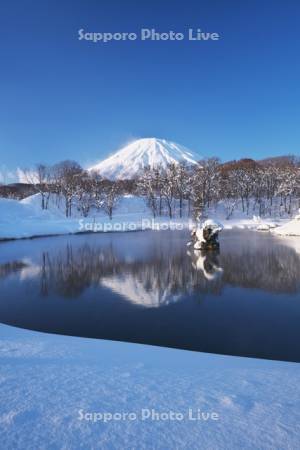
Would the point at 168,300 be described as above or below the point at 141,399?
below

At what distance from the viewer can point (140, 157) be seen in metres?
156

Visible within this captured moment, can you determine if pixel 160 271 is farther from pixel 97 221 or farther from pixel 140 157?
pixel 140 157

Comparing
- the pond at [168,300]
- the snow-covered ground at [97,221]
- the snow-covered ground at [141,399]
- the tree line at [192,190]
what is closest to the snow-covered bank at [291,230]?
the snow-covered ground at [97,221]

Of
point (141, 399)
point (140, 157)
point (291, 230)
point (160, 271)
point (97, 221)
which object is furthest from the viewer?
point (140, 157)

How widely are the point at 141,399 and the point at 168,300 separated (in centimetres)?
690

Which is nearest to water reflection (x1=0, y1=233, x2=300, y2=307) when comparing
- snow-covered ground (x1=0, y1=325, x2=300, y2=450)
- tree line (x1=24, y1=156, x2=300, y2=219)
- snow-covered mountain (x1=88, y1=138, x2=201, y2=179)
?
snow-covered ground (x1=0, y1=325, x2=300, y2=450)

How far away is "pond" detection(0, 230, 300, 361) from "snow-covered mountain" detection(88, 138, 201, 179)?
115 metres

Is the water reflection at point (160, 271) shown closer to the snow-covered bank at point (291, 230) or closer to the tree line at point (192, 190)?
the snow-covered bank at point (291, 230)

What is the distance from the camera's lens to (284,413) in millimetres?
3291

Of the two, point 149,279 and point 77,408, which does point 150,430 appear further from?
point 149,279

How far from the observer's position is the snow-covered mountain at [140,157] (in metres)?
141

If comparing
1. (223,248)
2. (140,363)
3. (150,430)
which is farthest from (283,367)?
(223,248)

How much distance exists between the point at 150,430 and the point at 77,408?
30.3 inches

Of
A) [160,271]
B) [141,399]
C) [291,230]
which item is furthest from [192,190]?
[141,399]
